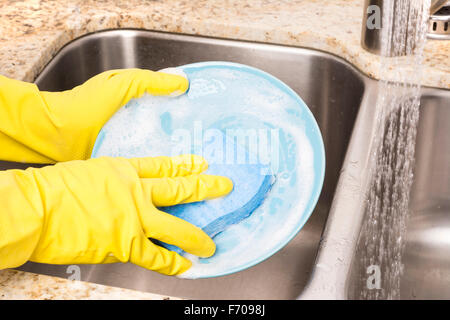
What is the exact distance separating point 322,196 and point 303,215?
1.51 feet

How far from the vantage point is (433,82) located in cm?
116

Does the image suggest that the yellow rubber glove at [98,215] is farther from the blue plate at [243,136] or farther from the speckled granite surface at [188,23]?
the speckled granite surface at [188,23]

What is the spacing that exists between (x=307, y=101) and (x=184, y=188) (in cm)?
50

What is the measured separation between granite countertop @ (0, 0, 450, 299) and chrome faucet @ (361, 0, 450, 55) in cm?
2

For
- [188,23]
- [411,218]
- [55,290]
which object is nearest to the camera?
[55,290]

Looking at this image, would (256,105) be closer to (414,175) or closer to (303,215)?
(303,215)

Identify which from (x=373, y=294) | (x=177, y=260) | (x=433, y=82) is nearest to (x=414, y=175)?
(x=433, y=82)

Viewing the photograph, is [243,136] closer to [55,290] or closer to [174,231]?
[174,231]

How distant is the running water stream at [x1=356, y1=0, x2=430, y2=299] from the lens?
42.0 inches

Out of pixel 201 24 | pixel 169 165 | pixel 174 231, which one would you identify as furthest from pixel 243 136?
pixel 201 24

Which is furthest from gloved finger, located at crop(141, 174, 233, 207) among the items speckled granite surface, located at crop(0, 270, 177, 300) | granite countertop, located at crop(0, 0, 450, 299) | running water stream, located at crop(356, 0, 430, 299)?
granite countertop, located at crop(0, 0, 450, 299)

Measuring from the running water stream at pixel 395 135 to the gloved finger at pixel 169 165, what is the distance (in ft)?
1.03

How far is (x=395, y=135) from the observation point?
1.12 m

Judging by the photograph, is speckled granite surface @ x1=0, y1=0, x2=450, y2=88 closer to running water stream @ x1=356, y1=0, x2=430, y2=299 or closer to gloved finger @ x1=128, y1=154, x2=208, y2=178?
running water stream @ x1=356, y1=0, x2=430, y2=299
